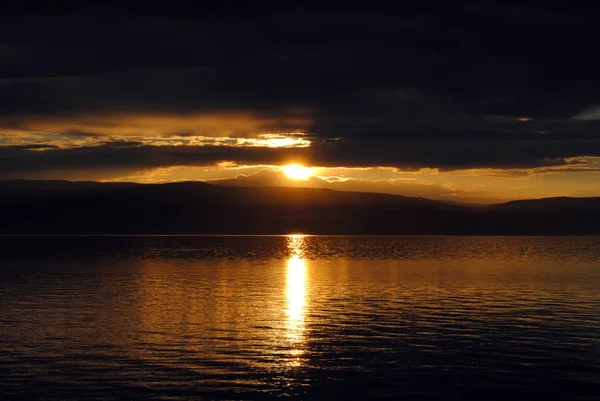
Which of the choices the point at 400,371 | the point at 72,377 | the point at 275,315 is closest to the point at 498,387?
the point at 400,371

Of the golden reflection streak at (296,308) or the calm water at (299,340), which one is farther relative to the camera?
the golden reflection streak at (296,308)

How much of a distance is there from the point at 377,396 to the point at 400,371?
20.1ft

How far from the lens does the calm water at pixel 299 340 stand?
40.6 metres

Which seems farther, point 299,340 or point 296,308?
point 296,308

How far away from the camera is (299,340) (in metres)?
55.0

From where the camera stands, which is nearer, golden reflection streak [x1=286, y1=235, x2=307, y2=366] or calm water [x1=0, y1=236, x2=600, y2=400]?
calm water [x1=0, y1=236, x2=600, y2=400]

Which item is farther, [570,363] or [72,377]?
[570,363]

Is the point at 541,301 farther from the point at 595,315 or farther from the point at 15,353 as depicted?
the point at 15,353

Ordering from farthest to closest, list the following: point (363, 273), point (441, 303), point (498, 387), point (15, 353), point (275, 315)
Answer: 1. point (363, 273)
2. point (441, 303)
3. point (275, 315)
4. point (15, 353)
5. point (498, 387)

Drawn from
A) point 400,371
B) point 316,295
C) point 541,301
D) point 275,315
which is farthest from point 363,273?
point 400,371

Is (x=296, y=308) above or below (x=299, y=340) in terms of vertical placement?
above

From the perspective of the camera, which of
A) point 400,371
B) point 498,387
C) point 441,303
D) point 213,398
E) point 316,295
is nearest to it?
point 213,398

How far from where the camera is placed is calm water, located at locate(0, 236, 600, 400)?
4059cm

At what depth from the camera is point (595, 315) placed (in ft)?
227
